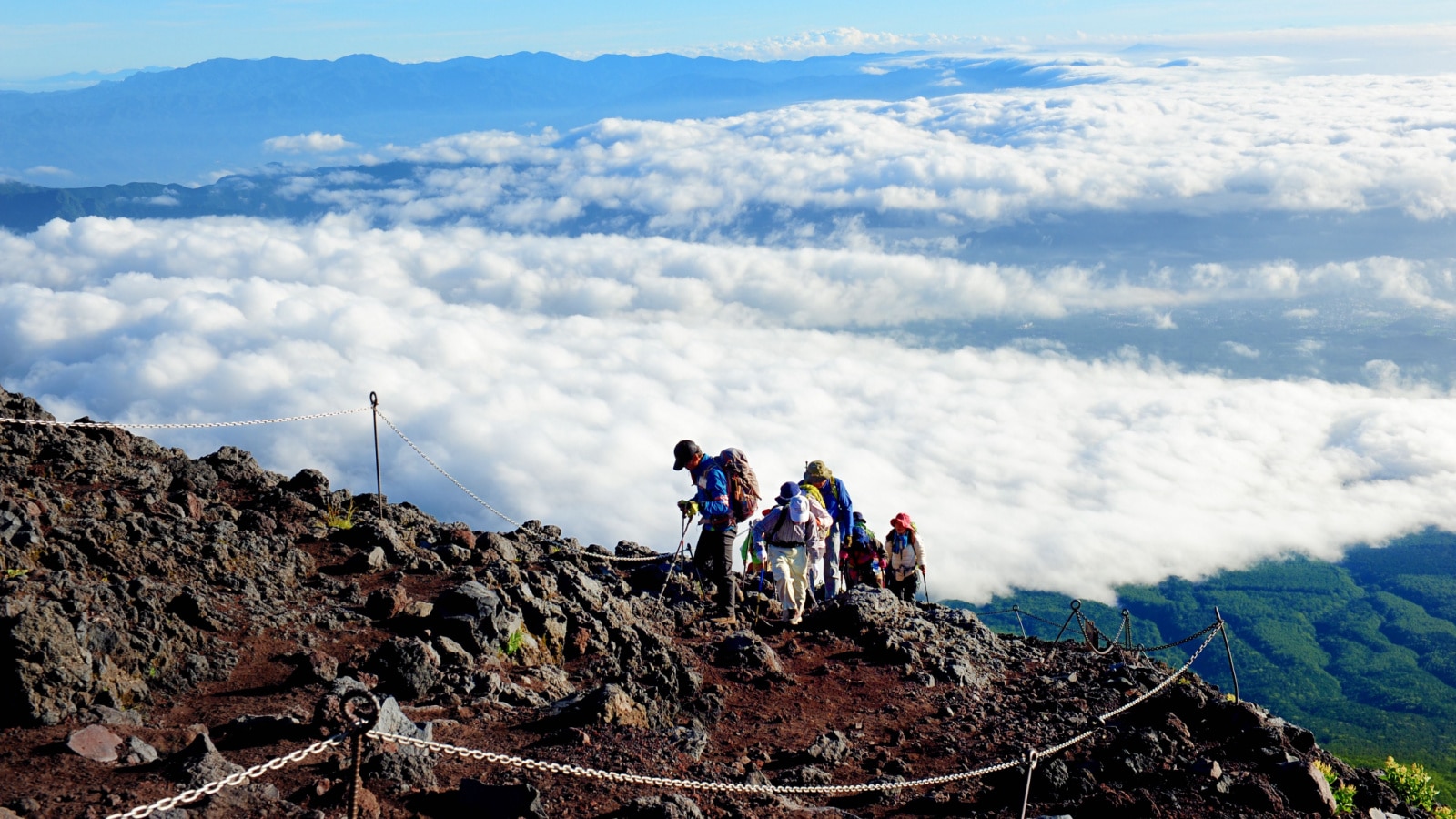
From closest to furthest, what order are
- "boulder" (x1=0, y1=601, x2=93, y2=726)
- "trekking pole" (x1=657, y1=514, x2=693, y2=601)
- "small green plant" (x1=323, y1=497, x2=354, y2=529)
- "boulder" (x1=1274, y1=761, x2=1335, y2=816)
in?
"boulder" (x1=0, y1=601, x2=93, y2=726) → "boulder" (x1=1274, y1=761, x2=1335, y2=816) → "small green plant" (x1=323, y1=497, x2=354, y2=529) → "trekking pole" (x1=657, y1=514, x2=693, y2=601)

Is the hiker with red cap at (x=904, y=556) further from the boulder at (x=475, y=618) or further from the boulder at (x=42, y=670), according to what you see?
the boulder at (x=42, y=670)

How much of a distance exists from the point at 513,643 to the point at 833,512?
559 centimetres

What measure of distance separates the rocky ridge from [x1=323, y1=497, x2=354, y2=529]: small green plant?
4 centimetres

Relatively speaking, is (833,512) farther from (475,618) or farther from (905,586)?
(475,618)

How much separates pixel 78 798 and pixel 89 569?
4.14 m

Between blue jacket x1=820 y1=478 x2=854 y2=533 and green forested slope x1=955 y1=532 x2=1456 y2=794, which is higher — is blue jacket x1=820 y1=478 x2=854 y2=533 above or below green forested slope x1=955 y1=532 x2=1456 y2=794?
above

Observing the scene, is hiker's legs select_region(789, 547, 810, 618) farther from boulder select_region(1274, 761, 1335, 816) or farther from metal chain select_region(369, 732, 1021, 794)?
boulder select_region(1274, 761, 1335, 816)

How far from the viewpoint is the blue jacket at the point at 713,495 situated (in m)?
12.1

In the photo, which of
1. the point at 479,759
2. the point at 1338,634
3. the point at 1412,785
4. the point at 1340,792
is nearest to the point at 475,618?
the point at 479,759

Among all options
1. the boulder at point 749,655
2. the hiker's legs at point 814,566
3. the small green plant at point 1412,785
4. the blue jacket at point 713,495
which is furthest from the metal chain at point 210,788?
the small green plant at point 1412,785

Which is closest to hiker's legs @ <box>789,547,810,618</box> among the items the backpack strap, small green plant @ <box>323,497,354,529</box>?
the backpack strap

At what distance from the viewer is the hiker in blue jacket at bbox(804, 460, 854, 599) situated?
1309cm

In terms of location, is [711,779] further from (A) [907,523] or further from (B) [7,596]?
(A) [907,523]

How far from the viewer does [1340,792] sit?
8.15m
